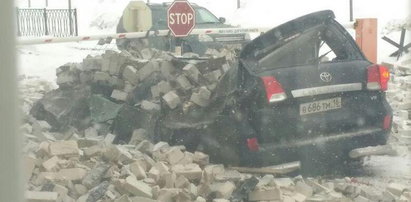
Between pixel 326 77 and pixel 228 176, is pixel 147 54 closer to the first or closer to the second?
pixel 326 77

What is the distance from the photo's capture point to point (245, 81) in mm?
6562

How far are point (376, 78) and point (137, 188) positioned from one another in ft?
8.79

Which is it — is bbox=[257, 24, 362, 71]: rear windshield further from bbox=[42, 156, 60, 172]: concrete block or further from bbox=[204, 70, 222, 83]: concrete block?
bbox=[42, 156, 60, 172]: concrete block

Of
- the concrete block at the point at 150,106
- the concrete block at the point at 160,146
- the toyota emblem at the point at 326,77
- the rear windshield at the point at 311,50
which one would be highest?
the rear windshield at the point at 311,50

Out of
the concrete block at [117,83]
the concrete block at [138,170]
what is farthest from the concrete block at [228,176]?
the concrete block at [117,83]

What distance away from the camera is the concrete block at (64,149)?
6.32 m

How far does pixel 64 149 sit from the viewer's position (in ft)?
21.0

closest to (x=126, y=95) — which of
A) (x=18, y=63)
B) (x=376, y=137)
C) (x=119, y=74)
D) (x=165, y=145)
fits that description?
(x=119, y=74)

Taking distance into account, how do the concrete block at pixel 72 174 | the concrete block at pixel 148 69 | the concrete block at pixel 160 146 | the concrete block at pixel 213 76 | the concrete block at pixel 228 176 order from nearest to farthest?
the concrete block at pixel 72 174
the concrete block at pixel 228 176
the concrete block at pixel 160 146
the concrete block at pixel 213 76
the concrete block at pixel 148 69

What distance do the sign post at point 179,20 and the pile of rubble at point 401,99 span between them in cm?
424

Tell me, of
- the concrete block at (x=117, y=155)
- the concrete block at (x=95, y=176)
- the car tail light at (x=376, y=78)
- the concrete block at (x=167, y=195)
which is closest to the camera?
the concrete block at (x=167, y=195)

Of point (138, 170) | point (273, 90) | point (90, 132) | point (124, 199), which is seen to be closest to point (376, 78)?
point (273, 90)

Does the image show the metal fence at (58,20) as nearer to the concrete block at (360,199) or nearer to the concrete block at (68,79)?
the concrete block at (68,79)

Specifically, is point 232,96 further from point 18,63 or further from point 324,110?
point 18,63
